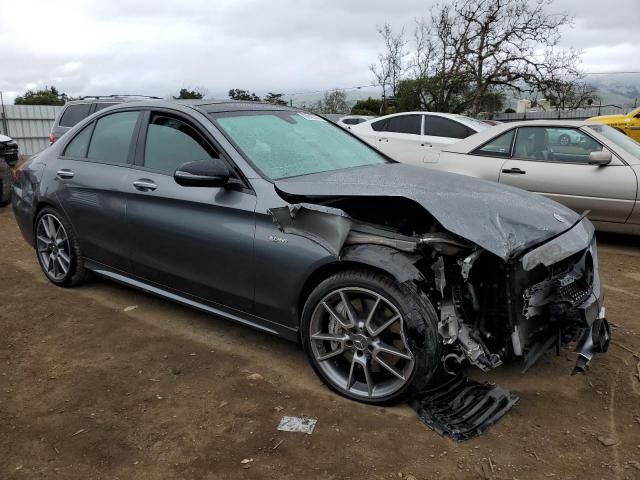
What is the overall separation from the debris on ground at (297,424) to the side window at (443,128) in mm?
7815

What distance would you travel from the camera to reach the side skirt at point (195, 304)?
324 centimetres

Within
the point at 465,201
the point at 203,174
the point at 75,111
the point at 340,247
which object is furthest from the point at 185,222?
the point at 75,111

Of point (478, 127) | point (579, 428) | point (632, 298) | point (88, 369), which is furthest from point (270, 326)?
point (478, 127)

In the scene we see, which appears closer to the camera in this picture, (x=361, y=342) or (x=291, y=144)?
(x=361, y=342)

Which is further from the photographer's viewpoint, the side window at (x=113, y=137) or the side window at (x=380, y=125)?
the side window at (x=380, y=125)

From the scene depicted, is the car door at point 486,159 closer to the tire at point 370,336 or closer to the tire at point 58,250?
the tire at point 370,336

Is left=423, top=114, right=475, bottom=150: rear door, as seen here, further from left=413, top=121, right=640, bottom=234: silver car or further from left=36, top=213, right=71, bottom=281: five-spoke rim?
left=36, top=213, right=71, bottom=281: five-spoke rim

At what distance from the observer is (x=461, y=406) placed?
286 centimetres

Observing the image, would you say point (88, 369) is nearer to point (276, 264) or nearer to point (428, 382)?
point (276, 264)

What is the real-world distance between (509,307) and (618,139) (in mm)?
4641

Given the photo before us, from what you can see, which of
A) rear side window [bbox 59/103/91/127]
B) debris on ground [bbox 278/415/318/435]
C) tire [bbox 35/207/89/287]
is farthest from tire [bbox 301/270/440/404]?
rear side window [bbox 59/103/91/127]

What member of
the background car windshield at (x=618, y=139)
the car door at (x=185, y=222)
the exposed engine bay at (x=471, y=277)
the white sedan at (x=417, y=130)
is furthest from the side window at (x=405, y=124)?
the exposed engine bay at (x=471, y=277)

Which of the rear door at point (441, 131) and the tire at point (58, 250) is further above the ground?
the rear door at point (441, 131)

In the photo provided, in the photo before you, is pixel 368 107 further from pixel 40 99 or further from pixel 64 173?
pixel 64 173
